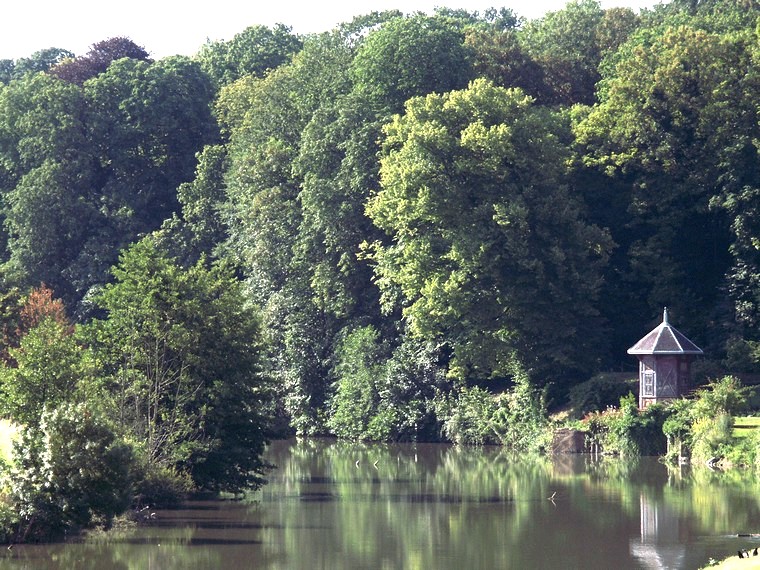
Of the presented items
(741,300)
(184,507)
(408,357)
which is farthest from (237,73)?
(184,507)

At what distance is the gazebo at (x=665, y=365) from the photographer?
58750 millimetres

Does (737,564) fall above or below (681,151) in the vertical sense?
below

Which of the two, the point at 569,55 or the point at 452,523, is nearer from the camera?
the point at 452,523

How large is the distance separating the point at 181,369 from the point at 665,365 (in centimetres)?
2415

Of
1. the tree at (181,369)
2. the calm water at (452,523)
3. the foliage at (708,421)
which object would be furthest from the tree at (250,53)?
the tree at (181,369)

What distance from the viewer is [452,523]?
3900 centimetres

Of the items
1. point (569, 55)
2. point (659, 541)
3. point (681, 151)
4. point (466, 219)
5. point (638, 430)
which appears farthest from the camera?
point (569, 55)

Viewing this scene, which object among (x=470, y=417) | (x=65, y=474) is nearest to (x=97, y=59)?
(x=470, y=417)

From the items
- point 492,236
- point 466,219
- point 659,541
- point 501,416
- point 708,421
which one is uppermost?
point 466,219

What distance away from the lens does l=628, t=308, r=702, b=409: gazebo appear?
2313 inches

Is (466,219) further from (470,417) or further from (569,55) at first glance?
(569,55)

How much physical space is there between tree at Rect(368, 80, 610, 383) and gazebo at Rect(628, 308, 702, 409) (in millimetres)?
3884

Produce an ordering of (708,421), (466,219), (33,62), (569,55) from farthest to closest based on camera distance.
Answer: (33,62), (569,55), (466,219), (708,421)

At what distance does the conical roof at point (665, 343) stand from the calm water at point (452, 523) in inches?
239
